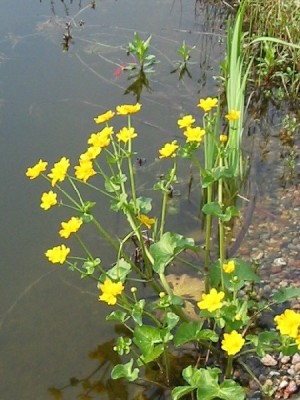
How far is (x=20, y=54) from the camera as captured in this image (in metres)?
5.09

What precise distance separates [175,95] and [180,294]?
1924 millimetres

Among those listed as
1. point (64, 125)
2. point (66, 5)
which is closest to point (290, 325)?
point (64, 125)

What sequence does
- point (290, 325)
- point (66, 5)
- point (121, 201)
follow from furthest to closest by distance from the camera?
point (66, 5), point (121, 201), point (290, 325)

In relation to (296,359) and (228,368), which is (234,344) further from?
(296,359)

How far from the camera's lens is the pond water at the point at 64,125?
116 inches

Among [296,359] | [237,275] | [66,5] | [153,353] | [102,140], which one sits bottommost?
[296,359]

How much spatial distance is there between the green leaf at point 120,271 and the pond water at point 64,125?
0.53 meters

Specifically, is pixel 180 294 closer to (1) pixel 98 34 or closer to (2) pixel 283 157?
(2) pixel 283 157

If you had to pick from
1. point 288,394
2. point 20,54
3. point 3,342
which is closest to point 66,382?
point 3,342

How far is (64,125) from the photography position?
433 centimetres

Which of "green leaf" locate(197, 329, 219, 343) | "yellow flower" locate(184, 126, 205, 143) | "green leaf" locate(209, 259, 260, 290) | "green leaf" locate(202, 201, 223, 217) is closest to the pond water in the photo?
"green leaf" locate(197, 329, 219, 343)

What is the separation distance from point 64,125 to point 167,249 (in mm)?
1954

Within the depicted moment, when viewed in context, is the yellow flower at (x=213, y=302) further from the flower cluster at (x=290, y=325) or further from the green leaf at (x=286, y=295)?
the green leaf at (x=286, y=295)

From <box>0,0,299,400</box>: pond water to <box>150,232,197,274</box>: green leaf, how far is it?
60 centimetres
